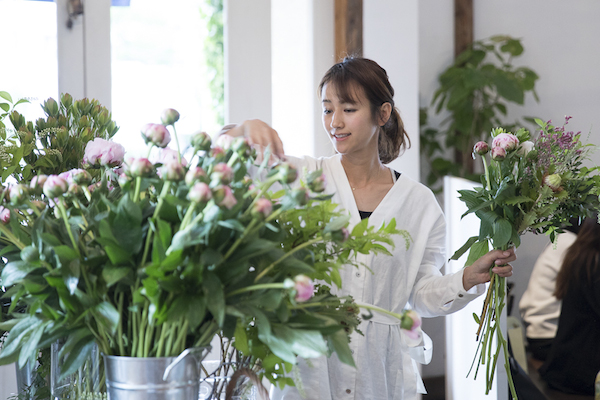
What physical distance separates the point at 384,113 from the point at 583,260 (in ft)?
4.22

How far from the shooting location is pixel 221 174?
58 cm

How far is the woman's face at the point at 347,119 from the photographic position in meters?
1.53

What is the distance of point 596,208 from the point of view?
1194 mm

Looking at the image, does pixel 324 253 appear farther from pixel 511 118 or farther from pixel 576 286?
pixel 511 118

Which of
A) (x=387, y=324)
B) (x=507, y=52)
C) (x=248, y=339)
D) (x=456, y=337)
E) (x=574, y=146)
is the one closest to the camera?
(x=248, y=339)

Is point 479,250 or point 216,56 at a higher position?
point 216,56

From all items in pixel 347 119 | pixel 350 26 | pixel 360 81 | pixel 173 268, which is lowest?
pixel 173 268

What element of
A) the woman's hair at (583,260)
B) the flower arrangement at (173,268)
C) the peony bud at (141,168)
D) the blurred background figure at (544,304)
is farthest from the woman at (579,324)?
→ the peony bud at (141,168)

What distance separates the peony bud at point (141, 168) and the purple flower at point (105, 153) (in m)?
0.20

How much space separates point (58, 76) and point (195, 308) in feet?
6.41

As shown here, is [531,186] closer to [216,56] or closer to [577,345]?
[577,345]

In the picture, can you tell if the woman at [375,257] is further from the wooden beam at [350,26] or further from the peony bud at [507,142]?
the wooden beam at [350,26]

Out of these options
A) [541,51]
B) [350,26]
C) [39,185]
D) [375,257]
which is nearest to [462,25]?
[541,51]

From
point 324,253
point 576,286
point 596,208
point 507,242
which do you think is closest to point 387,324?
point 507,242
